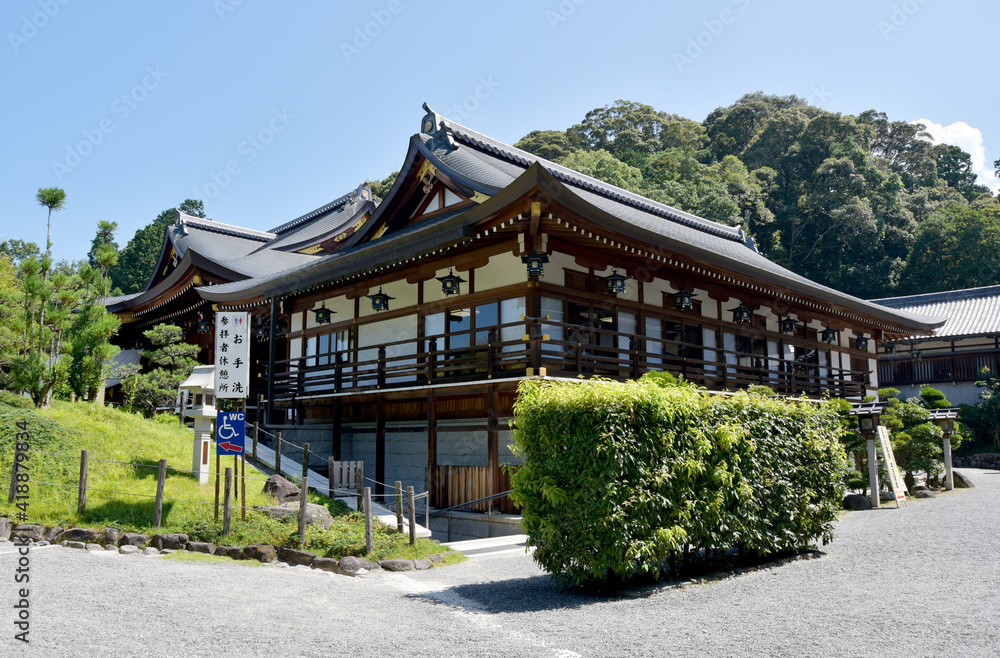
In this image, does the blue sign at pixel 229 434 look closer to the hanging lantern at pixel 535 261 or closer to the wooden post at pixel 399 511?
the wooden post at pixel 399 511

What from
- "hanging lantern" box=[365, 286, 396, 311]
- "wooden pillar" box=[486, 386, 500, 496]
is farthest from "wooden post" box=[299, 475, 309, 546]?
"hanging lantern" box=[365, 286, 396, 311]

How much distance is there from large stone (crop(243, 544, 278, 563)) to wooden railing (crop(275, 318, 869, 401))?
18.2 feet

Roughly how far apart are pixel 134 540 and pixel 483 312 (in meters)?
8.39

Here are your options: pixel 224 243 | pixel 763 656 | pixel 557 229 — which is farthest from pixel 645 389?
pixel 224 243

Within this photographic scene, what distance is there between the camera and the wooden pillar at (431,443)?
1574 cm

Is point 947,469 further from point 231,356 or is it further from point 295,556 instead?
point 231,356

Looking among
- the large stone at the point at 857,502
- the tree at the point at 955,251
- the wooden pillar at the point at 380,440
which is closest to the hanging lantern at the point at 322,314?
the wooden pillar at the point at 380,440

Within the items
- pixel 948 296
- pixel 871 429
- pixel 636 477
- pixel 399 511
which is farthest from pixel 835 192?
pixel 636 477

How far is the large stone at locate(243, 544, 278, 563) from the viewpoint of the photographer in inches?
424

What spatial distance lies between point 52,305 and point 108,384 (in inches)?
515

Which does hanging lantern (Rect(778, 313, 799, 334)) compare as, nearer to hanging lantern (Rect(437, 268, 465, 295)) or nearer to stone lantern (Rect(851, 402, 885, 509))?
stone lantern (Rect(851, 402, 885, 509))

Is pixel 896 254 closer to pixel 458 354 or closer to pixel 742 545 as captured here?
pixel 458 354

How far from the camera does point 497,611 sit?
25.7 ft

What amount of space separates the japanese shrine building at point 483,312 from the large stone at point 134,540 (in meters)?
6.08
